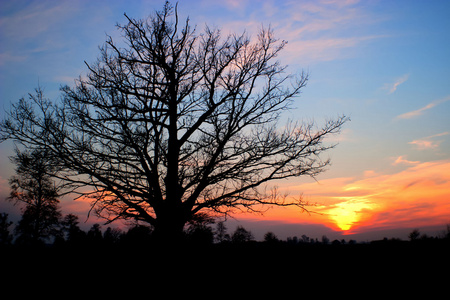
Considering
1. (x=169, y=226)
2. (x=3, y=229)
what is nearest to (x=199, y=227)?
(x=169, y=226)

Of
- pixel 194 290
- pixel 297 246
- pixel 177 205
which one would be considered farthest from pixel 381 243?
pixel 177 205

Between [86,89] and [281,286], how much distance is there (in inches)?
381

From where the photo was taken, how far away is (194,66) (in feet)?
39.3

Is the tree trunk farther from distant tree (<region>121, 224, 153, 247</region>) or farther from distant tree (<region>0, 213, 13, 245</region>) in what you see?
distant tree (<region>0, 213, 13, 245</region>)

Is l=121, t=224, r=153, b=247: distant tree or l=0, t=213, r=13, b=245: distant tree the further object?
l=0, t=213, r=13, b=245: distant tree

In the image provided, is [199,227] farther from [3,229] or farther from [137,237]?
[3,229]

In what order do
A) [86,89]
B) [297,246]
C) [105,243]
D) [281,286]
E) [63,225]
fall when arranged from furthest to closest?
[63,225] < [86,89] < [105,243] < [297,246] < [281,286]

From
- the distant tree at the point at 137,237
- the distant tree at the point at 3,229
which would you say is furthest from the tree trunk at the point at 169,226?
the distant tree at the point at 3,229

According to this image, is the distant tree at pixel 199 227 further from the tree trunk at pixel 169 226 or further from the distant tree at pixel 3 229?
the distant tree at pixel 3 229

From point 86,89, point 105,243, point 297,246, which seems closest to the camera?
point 297,246

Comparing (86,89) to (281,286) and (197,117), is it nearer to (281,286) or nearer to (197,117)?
(197,117)

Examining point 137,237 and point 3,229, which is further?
point 3,229

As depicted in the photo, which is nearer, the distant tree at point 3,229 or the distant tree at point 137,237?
the distant tree at point 137,237

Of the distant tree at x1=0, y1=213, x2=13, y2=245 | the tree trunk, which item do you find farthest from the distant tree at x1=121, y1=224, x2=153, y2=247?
the distant tree at x1=0, y1=213, x2=13, y2=245
